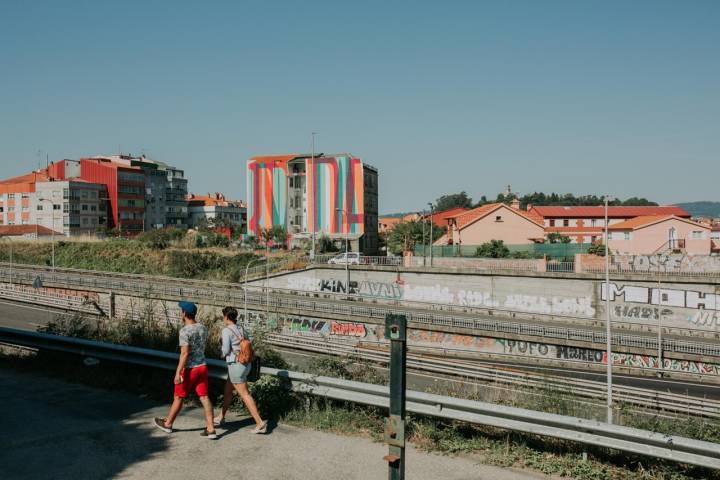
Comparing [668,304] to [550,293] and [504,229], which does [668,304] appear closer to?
[550,293]

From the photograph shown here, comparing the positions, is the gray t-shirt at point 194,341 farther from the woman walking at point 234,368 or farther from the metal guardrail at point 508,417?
the metal guardrail at point 508,417

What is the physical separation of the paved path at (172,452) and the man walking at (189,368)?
22cm

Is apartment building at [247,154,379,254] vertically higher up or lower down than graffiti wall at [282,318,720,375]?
higher up

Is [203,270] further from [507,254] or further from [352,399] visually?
[352,399]

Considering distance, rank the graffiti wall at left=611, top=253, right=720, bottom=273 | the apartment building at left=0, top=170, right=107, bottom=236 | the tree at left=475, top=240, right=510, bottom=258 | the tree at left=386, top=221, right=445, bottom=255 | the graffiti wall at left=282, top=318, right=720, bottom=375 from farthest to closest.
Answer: the apartment building at left=0, top=170, right=107, bottom=236 < the tree at left=386, top=221, right=445, bottom=255 < the tree at left=475, top=240, right=510, bottom=258 < the graffiti wall at left=611, top=253, right=720, bottom=273 < the graffiti wall at left=282, top=318, right=720, bottom=375

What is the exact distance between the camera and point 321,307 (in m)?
39.4

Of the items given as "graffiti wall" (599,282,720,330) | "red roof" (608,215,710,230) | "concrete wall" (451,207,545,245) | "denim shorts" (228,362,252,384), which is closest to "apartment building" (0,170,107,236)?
"concrete wall" (451,207,545,245)

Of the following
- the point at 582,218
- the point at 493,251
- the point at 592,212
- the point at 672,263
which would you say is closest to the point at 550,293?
the point at 672,263

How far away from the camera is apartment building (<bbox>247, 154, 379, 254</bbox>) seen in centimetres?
7519

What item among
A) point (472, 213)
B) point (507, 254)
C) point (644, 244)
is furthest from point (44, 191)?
point (644, 244)

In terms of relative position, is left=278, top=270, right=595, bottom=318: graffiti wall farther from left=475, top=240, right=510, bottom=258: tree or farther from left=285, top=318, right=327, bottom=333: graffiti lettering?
left=475, top=240, right=510, bottom=258: tree

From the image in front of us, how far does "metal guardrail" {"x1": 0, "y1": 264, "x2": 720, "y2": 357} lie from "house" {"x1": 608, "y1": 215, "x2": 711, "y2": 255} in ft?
94.4

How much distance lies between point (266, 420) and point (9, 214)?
321 feet

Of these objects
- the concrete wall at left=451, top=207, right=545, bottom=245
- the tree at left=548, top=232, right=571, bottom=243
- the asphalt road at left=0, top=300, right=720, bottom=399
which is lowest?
the asphalt road at left=0, top=300, right=720, bottom=399
